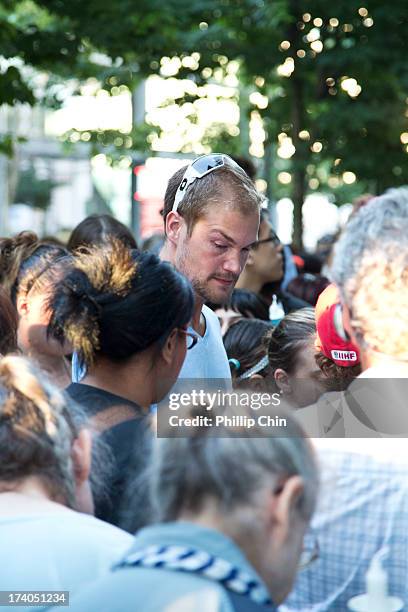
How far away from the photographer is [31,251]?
4723 mm

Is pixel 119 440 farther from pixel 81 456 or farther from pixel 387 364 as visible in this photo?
pixel 387 364

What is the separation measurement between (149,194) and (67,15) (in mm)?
A: 7227

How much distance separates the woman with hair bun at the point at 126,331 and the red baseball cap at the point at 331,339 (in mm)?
339

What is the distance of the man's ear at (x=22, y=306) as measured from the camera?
4.21 meters

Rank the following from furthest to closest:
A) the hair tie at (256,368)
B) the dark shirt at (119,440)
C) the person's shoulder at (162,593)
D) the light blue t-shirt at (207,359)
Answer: the hair tie at (256,368) < the light blue t-shirt at (207,359) < the dark shirt at (119,440) < the person's shoulder at (162,593)

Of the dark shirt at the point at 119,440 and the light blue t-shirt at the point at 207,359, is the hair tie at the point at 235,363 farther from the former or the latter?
the dark shirt at the point at 119,440

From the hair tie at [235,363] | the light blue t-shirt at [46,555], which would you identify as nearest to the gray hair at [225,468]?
the light blue t-shirt at [46,555]

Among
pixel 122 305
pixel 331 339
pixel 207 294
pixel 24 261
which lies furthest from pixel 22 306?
pixel 331 339

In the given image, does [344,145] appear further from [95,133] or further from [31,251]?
[31,251]

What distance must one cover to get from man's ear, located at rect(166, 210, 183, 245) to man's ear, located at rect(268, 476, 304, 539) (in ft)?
6.93

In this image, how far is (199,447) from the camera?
6.12ft

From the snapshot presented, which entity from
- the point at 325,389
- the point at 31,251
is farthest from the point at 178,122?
the point at 325,389

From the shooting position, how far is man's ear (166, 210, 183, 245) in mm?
3891

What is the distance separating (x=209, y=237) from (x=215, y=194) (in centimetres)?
15
